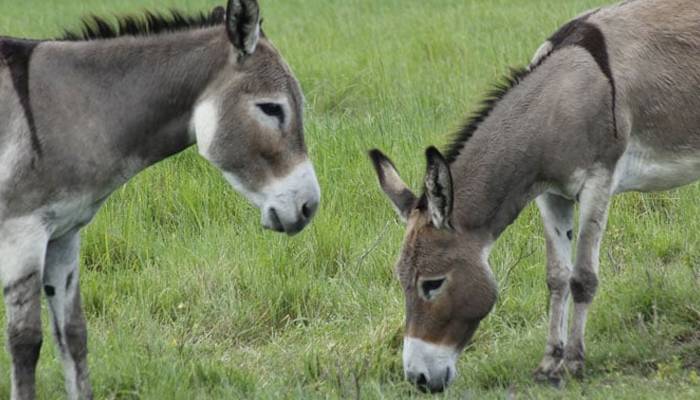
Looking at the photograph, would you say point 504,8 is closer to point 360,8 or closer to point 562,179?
point 360,8

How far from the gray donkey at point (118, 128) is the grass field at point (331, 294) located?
88 centimetres

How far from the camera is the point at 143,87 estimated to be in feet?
17.9

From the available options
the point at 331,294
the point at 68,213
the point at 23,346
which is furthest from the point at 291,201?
the point at 331,294

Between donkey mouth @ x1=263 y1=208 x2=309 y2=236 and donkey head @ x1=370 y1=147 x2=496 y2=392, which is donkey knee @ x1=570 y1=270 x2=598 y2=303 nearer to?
donkey head @ x1=370 y1=147 x2=496 y2=392

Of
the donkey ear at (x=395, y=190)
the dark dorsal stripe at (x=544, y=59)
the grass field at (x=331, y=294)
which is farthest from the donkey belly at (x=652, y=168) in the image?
the donkey ear at (x=395, y=190)

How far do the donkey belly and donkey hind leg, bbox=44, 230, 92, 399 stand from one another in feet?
8.76

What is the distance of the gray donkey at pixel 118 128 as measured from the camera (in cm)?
520

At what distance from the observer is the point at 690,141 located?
639 cm

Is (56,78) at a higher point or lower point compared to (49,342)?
higher

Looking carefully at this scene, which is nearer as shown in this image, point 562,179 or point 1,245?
point 1,245

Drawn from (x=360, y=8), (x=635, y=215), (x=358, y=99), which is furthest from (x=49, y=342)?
(x=360, y=8)

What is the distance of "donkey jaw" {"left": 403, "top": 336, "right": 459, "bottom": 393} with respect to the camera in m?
5.53

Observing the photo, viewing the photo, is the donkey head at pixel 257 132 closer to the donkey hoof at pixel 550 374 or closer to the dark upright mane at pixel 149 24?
the dark upright mane at pixel 149 24

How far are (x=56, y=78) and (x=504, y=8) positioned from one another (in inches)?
419
